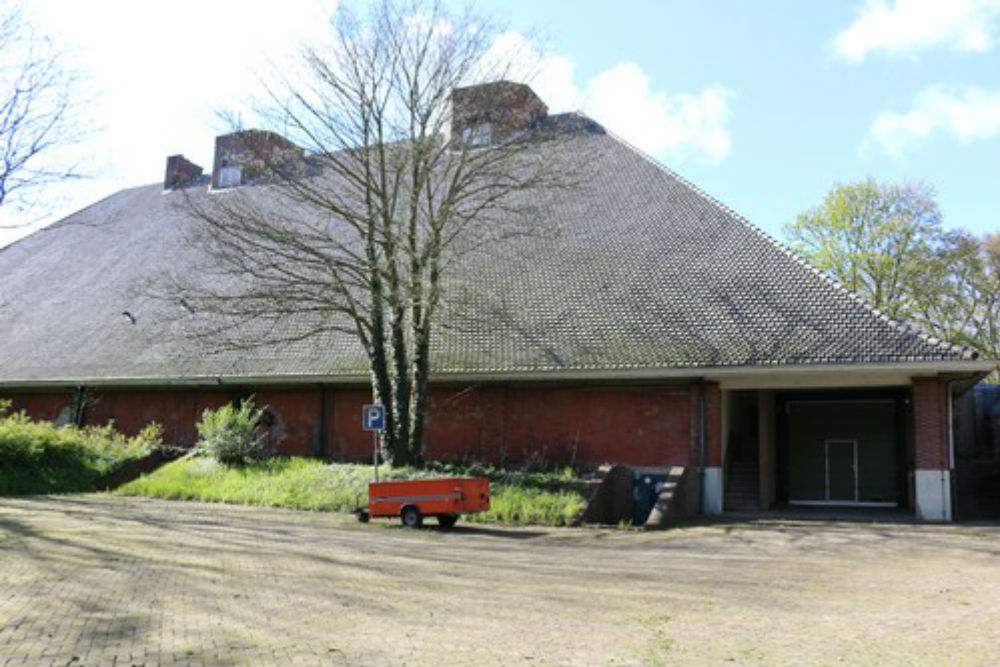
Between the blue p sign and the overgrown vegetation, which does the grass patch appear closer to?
the overgrown vegetation

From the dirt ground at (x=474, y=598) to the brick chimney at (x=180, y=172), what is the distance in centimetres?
2472

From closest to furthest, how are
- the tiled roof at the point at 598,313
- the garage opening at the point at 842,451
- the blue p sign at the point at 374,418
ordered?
the blue p sign at the point at 374,418
the tiled roof at the point at 598,313
the garage opening at the point at 842,451

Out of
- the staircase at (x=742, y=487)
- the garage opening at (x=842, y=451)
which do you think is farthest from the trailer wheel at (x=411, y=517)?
the garage opening at (x=842, y=451)

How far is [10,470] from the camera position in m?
22.4

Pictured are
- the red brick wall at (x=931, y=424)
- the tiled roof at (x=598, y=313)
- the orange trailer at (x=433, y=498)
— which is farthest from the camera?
the tiled roof at (x=598, y=313)

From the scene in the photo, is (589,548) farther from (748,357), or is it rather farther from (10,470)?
(10,470)

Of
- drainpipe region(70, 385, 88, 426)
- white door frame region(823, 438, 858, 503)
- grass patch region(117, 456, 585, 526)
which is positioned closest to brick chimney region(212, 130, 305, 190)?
grass patch region(117, 456, 585, 526)

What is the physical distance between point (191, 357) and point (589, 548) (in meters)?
16.9

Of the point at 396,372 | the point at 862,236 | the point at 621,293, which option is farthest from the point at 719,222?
the point at 862,236

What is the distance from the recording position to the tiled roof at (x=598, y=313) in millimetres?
20297

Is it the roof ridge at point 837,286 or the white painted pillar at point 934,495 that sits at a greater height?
the roof ridge at point 837,286

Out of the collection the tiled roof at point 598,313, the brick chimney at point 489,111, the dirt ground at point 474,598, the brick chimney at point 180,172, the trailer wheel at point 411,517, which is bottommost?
the dirt ground at point 474,598

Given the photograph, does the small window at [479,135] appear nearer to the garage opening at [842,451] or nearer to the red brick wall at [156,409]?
the red brick wall at [156,409]

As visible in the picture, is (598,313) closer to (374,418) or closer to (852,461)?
(374,418)
